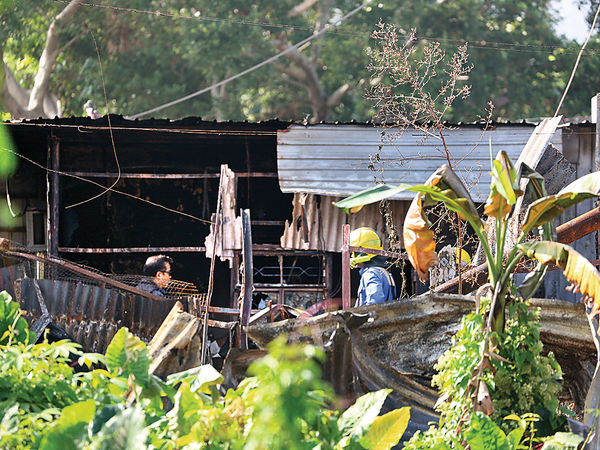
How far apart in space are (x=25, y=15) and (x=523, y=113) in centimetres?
1329

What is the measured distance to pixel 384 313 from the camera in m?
4.75

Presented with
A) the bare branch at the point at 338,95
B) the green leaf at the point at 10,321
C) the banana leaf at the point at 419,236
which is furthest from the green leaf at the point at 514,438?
the bare branch at the point at 338,95

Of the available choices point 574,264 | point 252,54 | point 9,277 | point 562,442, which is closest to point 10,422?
point 562,442

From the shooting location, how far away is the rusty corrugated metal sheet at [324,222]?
1116 centimetres

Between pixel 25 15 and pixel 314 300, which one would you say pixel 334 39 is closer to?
pixel 25 15

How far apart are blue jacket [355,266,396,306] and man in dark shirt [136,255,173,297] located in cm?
334

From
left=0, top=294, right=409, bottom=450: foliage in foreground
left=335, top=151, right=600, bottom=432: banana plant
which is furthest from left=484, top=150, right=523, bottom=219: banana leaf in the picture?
left=0, top=294, right=409, bottom=450: foliage in foreground

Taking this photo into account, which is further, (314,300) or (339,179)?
(314,300)

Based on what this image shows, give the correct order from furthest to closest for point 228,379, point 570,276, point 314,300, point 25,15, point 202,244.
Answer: point 25,15 < point 202,244 < point 314,300 < point 228,379 < point 570,276

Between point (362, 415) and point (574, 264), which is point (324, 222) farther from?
point (362, 415)

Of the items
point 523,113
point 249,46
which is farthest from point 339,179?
point 523,113

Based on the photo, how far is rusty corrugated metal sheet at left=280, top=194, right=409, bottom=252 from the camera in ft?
36.6

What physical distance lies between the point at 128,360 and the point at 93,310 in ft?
17.3

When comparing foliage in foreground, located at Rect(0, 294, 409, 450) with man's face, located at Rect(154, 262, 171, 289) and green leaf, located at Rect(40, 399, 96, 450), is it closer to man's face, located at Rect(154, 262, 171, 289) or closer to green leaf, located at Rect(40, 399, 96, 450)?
green leaf, located at Rect(40, 399, 96, 450)
